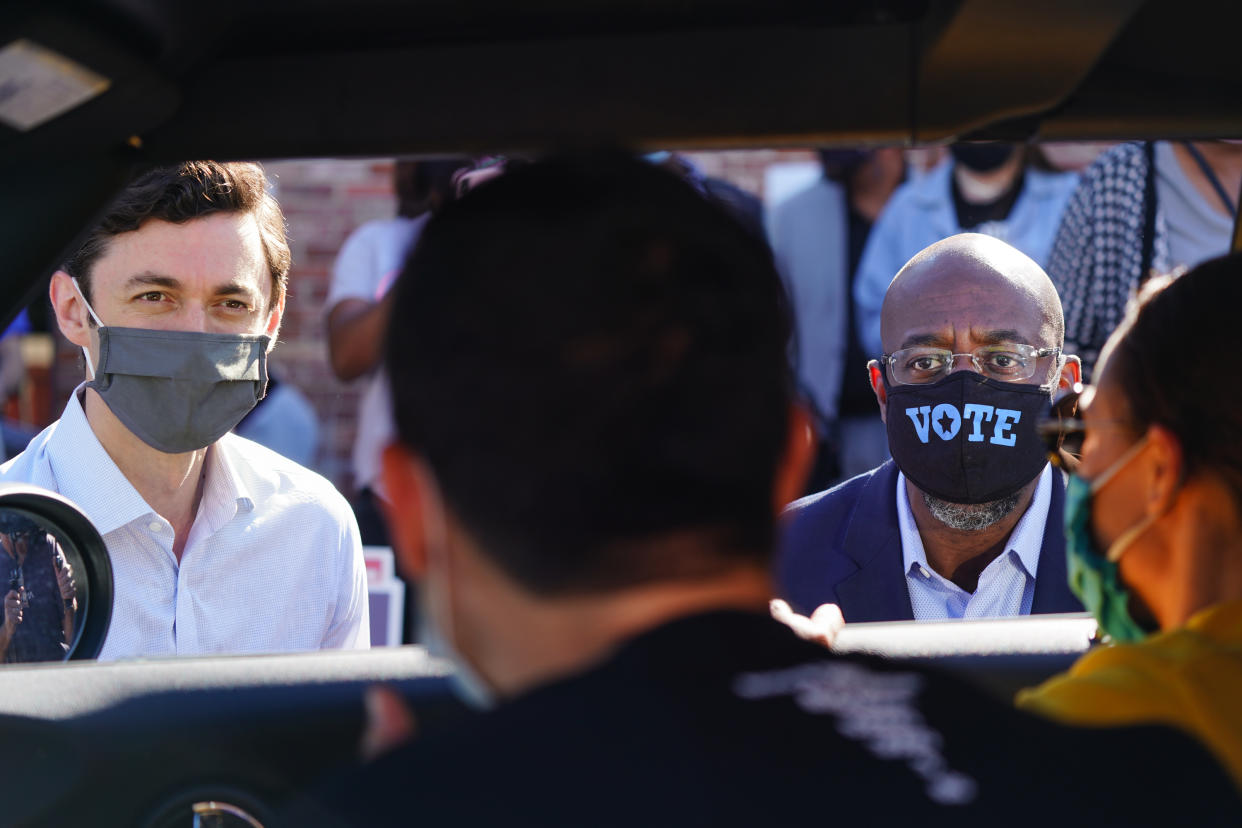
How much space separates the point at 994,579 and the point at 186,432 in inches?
68.9

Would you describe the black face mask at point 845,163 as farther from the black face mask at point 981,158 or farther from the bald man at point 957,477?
the bald man at point 957,477

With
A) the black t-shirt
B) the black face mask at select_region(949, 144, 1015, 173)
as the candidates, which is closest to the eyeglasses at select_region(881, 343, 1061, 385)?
the black t-shirt

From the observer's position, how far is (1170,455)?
5.08ft

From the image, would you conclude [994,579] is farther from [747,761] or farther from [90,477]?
[747,761]

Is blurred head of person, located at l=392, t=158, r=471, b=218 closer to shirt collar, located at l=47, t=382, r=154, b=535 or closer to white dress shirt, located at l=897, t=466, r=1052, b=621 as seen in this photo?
shirt collar, located at l=47, t=382, r=154, b=535

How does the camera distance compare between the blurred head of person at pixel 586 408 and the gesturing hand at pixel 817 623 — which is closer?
the blurred head of person at pixel 586 408

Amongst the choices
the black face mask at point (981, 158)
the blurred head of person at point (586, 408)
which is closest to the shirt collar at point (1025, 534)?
the blurred head of person at point (586, 408)

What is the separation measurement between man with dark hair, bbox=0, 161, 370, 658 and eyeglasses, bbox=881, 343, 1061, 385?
4.23 feet

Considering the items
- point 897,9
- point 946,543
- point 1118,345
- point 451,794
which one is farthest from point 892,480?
point 451,794

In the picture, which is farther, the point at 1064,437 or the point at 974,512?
the point at 974,512

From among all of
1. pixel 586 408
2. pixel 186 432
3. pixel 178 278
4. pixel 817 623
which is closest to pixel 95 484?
pixel 186 432

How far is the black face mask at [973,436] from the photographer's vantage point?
2.94 meters

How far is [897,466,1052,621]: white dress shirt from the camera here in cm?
292

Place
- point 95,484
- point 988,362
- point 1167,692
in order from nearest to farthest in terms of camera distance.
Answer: point 1167,692, point 95,484, point 988,362
